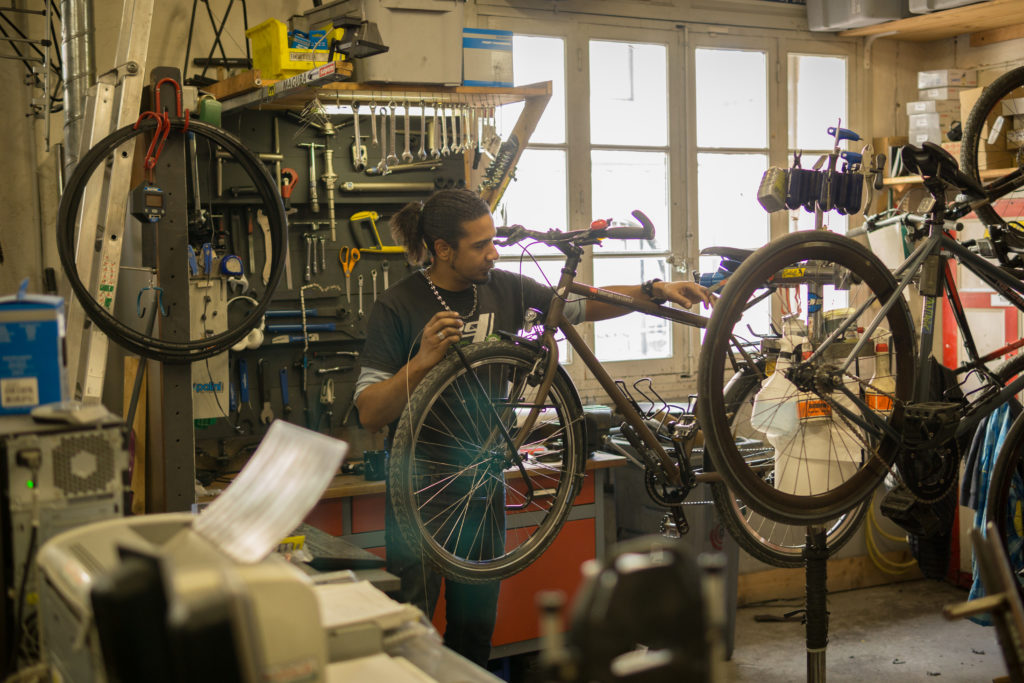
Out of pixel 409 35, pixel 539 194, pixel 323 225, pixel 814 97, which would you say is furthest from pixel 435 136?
pixel 814 97

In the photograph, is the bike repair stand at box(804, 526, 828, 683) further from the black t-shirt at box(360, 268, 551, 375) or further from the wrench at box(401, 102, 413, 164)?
the wrench at box(401, 102, 413, 164)

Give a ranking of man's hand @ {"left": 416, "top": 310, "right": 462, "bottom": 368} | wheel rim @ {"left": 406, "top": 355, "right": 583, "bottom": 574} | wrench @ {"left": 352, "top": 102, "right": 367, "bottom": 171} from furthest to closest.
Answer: wrench @ {"left": 352, "top": 102, "right": 367, "bottom": 171} → wheel rim @ {"left": 406, "top": 355, "right": 583, "bottom": 574} → man's hand @ {"left": 416, "top": 310, "right": 462, "bottom": 368}

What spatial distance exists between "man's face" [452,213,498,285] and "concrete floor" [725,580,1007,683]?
2421mm

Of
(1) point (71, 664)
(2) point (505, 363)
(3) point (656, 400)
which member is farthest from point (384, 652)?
(3) point (656, 400)

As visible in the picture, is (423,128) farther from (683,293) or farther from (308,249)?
(683,293)

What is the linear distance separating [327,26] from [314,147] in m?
0.56

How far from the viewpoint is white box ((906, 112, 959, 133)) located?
189 inches

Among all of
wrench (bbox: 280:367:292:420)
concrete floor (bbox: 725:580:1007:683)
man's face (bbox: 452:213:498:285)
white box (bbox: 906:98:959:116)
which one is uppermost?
white box (bbox: 906:98:959:116)

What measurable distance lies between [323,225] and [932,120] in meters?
3.13

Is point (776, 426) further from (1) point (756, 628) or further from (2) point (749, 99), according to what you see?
(2) point (749, 99)

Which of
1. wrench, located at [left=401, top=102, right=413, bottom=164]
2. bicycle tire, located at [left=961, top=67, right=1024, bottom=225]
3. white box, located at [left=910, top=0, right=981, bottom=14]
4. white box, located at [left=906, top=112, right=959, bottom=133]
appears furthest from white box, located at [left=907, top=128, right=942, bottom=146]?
wrench, located at [left=401, top=102, right=413, bottom=164]

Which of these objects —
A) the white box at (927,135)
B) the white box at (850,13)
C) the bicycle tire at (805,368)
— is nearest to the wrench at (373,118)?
the bicycle tire at (805,368)

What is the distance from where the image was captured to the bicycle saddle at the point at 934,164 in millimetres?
2336

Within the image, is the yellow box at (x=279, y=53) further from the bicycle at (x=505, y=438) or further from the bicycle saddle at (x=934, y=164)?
the bicycle saddle at (x=934, y=164)
